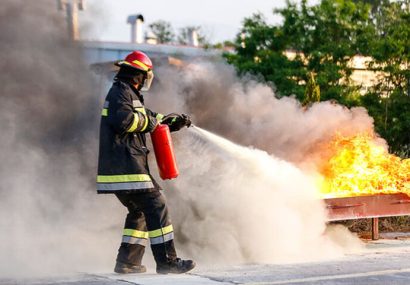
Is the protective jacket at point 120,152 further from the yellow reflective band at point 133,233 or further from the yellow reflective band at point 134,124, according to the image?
the yellow reflective band at point 133,233

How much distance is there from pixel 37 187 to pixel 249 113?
126 inches

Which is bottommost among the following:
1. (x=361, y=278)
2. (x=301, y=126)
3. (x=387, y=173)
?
(x=361, y=278)

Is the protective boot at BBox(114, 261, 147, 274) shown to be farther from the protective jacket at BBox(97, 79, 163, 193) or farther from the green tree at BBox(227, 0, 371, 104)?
the green tree at BBox(227, 0, 371, 104)

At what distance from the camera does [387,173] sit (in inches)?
355

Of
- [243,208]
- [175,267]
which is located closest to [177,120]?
[243,208]

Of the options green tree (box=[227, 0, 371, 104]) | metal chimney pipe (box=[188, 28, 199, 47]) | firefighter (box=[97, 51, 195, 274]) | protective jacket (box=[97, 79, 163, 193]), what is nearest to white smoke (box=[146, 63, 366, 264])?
firefighter (box=[97, 51, 195, 274])

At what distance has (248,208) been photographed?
25.1 feet

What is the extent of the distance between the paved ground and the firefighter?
19 cm

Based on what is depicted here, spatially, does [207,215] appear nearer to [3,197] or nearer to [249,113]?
[3,197]

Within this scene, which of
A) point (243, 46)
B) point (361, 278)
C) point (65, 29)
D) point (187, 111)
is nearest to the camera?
point (361, 278)

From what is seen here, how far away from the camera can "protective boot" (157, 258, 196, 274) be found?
6.75m

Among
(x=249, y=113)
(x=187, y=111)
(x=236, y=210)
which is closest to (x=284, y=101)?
(x=249, y=113)

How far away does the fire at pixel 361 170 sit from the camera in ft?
29.1

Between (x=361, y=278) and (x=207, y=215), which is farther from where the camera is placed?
(x=207, y=215)
